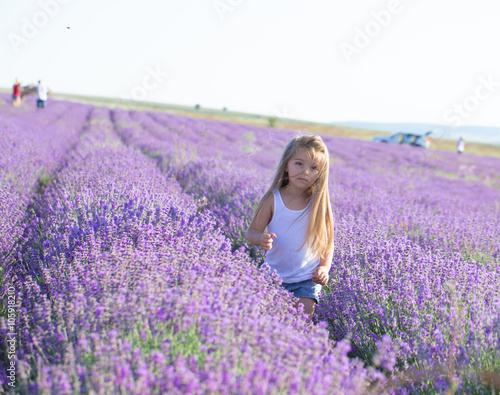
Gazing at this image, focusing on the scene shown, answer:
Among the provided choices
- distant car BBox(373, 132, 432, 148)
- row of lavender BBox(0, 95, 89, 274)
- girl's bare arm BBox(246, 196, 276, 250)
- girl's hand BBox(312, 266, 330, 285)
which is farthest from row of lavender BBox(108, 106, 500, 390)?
distant car BBox(373, 132, 432, 148)

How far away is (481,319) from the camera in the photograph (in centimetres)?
161

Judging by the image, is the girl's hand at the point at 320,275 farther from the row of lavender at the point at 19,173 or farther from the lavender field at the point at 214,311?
the row of lavender at the point at 19,173

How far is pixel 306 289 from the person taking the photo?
7.76 ft

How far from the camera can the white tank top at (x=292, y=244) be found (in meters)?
2.42

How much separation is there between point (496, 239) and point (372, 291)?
1846 mm

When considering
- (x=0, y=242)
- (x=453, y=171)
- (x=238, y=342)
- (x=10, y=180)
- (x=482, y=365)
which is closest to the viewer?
(x=238, y=342)

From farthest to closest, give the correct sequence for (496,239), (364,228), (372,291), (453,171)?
(453,171)
(496,239)
(364,228)
(372,291)

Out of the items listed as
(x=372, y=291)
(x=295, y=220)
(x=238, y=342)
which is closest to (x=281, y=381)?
(x=238, y=342)

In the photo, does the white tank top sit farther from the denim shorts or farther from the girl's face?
the girl's face

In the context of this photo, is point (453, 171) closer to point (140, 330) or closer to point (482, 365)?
point (482, 365)

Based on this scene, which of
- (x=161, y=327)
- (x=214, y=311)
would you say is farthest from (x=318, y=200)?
(x=161, y=327)

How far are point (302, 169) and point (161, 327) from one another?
1308 mm

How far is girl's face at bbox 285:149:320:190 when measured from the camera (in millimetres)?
2361

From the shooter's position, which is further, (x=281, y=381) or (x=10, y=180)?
(x=10, y=180)
